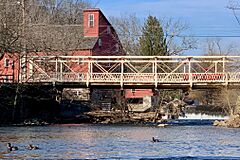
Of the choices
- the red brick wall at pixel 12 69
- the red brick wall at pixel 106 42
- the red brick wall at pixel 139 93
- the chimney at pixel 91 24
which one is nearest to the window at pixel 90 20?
the chimney at pixel 91 24

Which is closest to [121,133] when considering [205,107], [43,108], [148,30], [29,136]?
[29,136]

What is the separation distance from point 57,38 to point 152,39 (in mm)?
21478

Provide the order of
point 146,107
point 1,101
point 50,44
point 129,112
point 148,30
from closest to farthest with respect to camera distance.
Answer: point 1,101 < point 50,44 < point 129,112 < point 146,107 < point 148,30

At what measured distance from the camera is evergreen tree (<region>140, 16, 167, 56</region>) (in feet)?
241

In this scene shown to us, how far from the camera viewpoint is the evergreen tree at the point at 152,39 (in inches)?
2891

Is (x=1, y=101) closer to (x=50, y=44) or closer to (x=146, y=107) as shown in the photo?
(x=50, y=44)

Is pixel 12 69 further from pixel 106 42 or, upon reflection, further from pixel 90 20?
pixel 106 42

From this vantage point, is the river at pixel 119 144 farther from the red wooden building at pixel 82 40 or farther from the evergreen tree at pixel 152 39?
the evergreen tree at pixel 152 39

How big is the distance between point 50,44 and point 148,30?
1038 inches

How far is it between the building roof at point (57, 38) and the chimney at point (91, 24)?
26.3 inches

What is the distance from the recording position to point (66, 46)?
58.4 meters

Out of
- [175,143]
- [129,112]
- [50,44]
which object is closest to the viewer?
[175,143]

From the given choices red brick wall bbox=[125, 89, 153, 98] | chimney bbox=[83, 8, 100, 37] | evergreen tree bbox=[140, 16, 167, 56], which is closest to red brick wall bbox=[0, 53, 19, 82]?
chimney bbox=[83, 8, 100, 37]

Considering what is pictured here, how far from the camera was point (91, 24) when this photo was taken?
68312mm
